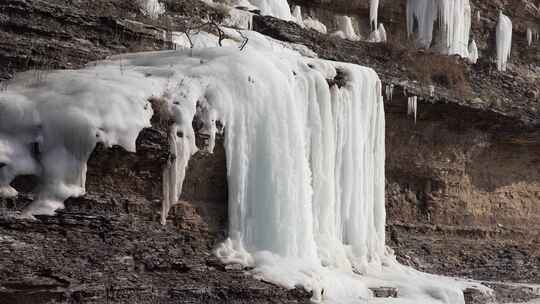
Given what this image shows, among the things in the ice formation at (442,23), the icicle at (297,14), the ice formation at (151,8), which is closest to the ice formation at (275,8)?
the icicle at (297,14)

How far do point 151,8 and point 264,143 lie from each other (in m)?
3.71

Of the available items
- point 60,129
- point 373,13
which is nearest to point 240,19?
point 373,13

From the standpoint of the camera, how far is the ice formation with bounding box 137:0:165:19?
43.2 ft

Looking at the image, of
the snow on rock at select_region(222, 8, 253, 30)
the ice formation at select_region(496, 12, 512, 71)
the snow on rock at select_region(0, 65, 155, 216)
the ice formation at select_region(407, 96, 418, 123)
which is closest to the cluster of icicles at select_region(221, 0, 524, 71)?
the ice formation at select_region(496, 12, 512, 71)

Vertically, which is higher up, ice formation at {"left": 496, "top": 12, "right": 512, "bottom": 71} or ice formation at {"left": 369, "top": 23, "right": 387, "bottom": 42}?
ice formation at {"left": 496, "top": 12, "right": 512, "bottom": 71}

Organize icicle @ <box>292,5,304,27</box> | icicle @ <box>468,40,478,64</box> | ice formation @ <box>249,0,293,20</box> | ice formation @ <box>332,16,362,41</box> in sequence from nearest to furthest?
ice formation @ <box>249,0,293,20</box>, icicle @ <box>292,5,304,27</box>, ice formation @ <box>332,16,362,41</box>, icicle @ <box>468,40,478,64</box>

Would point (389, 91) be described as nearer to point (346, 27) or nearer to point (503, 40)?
point (346, 27)

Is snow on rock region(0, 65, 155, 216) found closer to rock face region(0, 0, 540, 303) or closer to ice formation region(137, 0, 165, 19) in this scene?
rock face region(0, 0, 540, 303)

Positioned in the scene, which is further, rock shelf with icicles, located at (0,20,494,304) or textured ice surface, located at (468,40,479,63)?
textured ice surface, located at (468,40,479,63)

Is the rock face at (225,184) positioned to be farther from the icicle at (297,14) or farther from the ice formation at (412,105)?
the icicle at (297,14)

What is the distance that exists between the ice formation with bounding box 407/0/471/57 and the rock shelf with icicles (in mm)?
→ 5833

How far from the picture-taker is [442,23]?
19031 mm

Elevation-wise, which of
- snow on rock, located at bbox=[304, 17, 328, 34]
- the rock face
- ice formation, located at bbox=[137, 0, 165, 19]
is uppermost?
snow on rock, located at bbox=[304, 17, 328, 34]

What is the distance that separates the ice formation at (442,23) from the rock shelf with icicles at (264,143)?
230 inches
